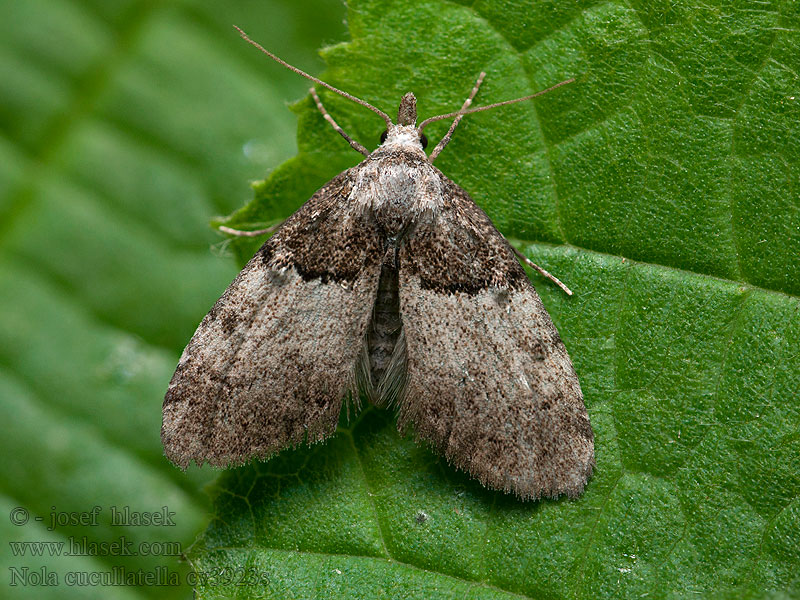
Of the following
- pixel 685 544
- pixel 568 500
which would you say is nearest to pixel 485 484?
pixel 568 500

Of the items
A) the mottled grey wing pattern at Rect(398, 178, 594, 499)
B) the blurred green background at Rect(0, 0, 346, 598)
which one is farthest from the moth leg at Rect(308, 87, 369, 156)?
the blurred green background at Rect(0, 0, 346, 598)

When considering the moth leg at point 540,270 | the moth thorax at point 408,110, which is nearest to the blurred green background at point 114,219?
the moth thorax at point 408,110

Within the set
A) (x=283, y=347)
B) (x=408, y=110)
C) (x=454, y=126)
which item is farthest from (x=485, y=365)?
(x=408, y=110)

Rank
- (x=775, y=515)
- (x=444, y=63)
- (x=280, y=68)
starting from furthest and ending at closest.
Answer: (x=280, y=68), (x=444, y=63), (x=775, y=515)

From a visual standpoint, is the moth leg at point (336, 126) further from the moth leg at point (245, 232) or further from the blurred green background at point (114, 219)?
the blurred green background at point (114, 219)

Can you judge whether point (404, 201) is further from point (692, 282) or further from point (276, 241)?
point (692, 282)

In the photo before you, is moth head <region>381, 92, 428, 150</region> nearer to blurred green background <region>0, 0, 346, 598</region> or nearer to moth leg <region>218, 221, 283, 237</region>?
moth leg <region>218, 221, 283, 237</region>

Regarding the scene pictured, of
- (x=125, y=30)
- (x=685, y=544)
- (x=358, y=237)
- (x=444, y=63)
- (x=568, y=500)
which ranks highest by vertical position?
(x=125, y=30)

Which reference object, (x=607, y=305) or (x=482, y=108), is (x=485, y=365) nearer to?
(x=607, y=305)
